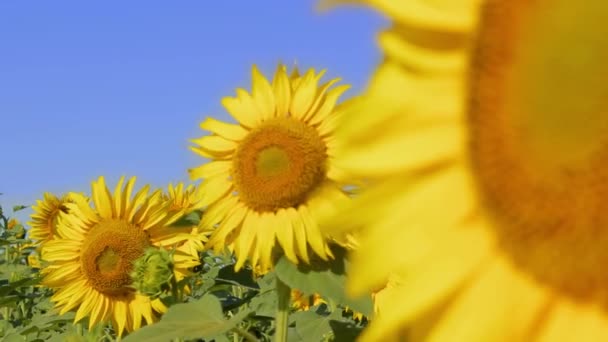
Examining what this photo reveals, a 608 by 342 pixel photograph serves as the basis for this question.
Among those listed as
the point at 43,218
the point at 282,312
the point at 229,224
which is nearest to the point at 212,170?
the point at 229,224

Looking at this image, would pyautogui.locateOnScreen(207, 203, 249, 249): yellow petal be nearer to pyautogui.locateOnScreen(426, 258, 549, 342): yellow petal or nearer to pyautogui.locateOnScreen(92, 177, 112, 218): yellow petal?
pyautogui.locateOnScreen(92, 177, 112, 218): yellow petal

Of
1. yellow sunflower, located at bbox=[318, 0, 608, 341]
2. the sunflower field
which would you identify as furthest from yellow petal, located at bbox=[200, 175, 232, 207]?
yellow sunflower, located at bbox=[318, 0, 608, 341]

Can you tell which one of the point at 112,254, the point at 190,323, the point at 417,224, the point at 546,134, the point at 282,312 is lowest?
the point at 282,312

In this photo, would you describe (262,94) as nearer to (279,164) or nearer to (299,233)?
(279,164)

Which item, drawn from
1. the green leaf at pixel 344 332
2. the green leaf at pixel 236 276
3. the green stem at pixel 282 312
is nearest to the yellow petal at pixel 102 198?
the green leaf at pixel 236 276

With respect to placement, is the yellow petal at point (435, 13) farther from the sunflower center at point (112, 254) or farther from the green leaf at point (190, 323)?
the sunflower center at point (112, 254)

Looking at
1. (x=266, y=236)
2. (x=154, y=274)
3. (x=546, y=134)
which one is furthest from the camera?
(x=266, y=236)

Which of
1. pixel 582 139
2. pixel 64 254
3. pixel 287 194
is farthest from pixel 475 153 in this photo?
pixel 64 254

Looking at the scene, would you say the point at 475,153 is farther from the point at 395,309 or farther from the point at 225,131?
the point at 225,131
